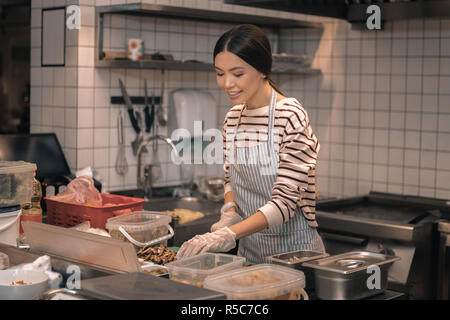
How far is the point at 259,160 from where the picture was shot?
2.36 metres

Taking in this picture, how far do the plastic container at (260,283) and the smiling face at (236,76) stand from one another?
66cm

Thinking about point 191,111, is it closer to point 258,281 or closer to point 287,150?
point 287,150

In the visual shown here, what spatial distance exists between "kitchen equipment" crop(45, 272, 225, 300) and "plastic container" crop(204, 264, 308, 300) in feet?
0.16

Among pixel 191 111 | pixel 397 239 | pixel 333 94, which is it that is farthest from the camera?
pixel 333 94

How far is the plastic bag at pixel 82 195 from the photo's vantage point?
262cm

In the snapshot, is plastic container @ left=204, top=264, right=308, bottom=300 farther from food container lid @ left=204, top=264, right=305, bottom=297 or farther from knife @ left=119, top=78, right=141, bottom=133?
knife @ left=119, top=78, right=141, bottom=133

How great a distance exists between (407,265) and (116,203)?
57.0 inches

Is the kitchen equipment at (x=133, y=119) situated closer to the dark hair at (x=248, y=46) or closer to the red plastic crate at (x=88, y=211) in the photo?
the red plastic crate at (x=88, y=211)

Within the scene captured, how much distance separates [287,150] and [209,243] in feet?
1.39

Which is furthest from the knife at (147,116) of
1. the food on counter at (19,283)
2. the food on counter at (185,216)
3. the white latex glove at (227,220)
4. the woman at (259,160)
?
the food on counter at (19,283)

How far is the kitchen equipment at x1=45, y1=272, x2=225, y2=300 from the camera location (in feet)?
5.00

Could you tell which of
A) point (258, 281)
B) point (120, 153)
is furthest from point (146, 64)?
point (258, 281)

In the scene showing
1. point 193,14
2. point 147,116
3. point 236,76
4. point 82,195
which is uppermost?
point 193,14
